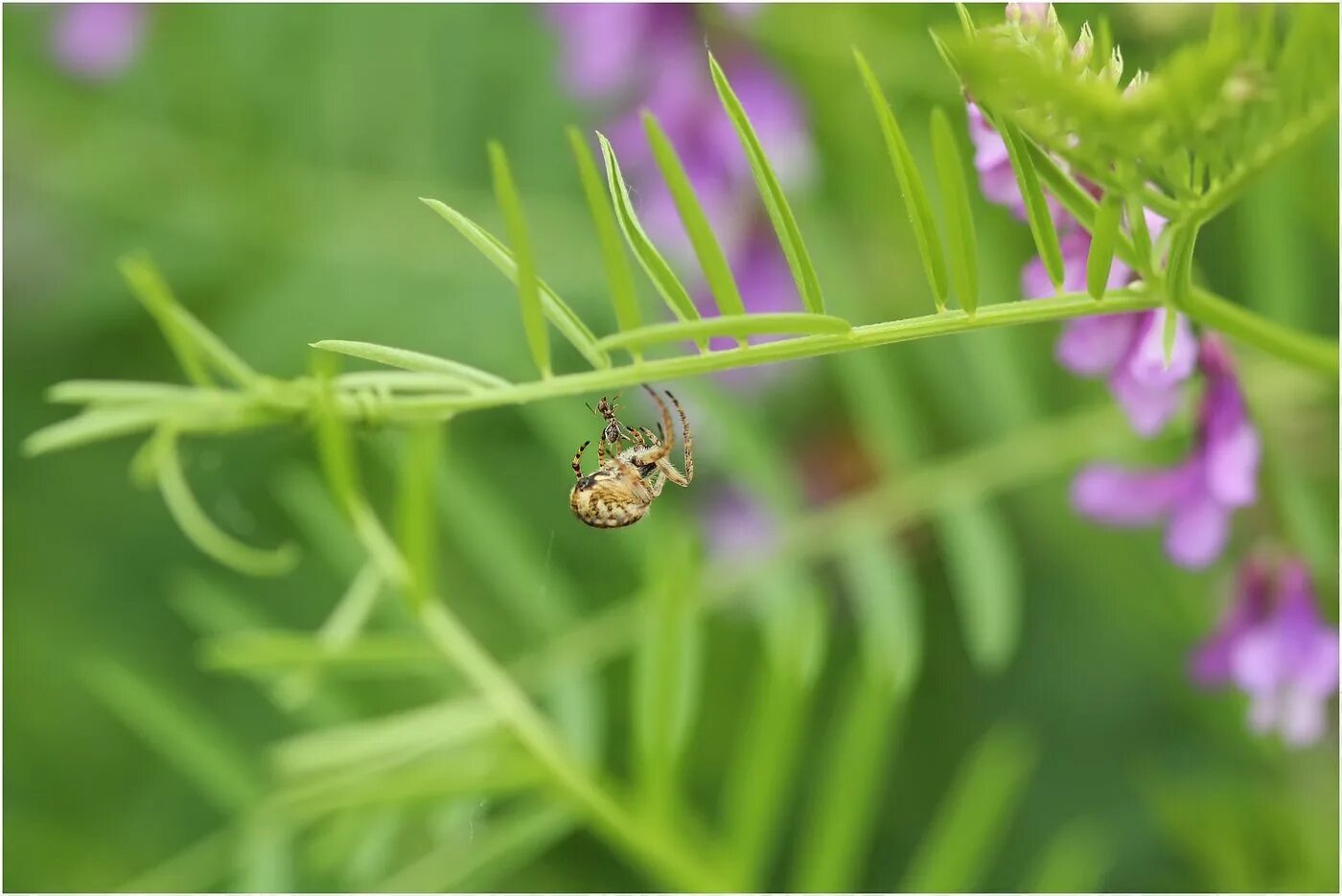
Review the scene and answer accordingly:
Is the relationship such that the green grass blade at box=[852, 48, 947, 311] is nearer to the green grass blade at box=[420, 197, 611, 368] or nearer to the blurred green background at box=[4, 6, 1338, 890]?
the green grass blade at box=[420, 197, 611, 368]

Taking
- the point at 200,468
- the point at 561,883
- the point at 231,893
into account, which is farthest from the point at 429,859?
the point at 200,468

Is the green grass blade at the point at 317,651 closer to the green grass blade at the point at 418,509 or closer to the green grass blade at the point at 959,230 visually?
the green grass blade at the point at 418,509

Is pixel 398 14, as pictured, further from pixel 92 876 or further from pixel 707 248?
pixel 707 248

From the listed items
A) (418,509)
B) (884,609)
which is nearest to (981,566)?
(884,609)

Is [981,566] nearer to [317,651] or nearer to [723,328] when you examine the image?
[317,651]

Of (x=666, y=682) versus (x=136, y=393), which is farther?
(x=666, y=682)

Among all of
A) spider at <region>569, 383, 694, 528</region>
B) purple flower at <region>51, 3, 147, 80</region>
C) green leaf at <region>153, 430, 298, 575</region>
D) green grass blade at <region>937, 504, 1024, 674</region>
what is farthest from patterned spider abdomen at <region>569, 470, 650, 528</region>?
purple flower at <region>51, 3, 147, 80</region>
